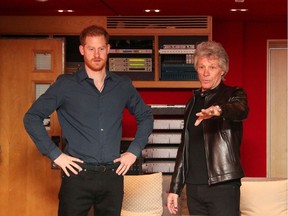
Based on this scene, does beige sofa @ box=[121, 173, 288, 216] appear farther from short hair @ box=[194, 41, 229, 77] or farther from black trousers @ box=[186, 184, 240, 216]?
Result: short hair @ box=[194, 41, 229, 77]

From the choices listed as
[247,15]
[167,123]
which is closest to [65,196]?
[167,123]

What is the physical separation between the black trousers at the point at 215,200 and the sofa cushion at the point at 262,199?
1.65 meters

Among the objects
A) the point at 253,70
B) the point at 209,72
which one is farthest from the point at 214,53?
the point at 253,70

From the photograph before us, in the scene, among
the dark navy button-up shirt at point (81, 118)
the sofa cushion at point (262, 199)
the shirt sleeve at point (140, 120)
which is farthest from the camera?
the sofa cushion at point (262, 199)

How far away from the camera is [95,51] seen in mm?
2643

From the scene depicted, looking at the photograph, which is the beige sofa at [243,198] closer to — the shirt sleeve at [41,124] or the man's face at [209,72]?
the shirt sleeve at [41,124]

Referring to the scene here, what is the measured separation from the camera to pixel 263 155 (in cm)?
645

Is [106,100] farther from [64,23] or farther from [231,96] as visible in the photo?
[64,23]

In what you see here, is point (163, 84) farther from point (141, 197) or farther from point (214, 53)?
point (214, 53)

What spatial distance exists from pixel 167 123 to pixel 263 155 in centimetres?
143

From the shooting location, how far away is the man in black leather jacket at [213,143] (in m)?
2.41

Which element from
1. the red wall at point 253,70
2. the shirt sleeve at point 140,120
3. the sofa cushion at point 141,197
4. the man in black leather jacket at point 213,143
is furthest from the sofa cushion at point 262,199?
the red wall at point 253,70

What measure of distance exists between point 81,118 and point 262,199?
1.94 meters

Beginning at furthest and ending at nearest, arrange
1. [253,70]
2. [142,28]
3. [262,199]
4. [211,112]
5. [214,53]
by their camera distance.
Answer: [253,70] < [142,28] < [262,199] < [214,53] < [211,112]
